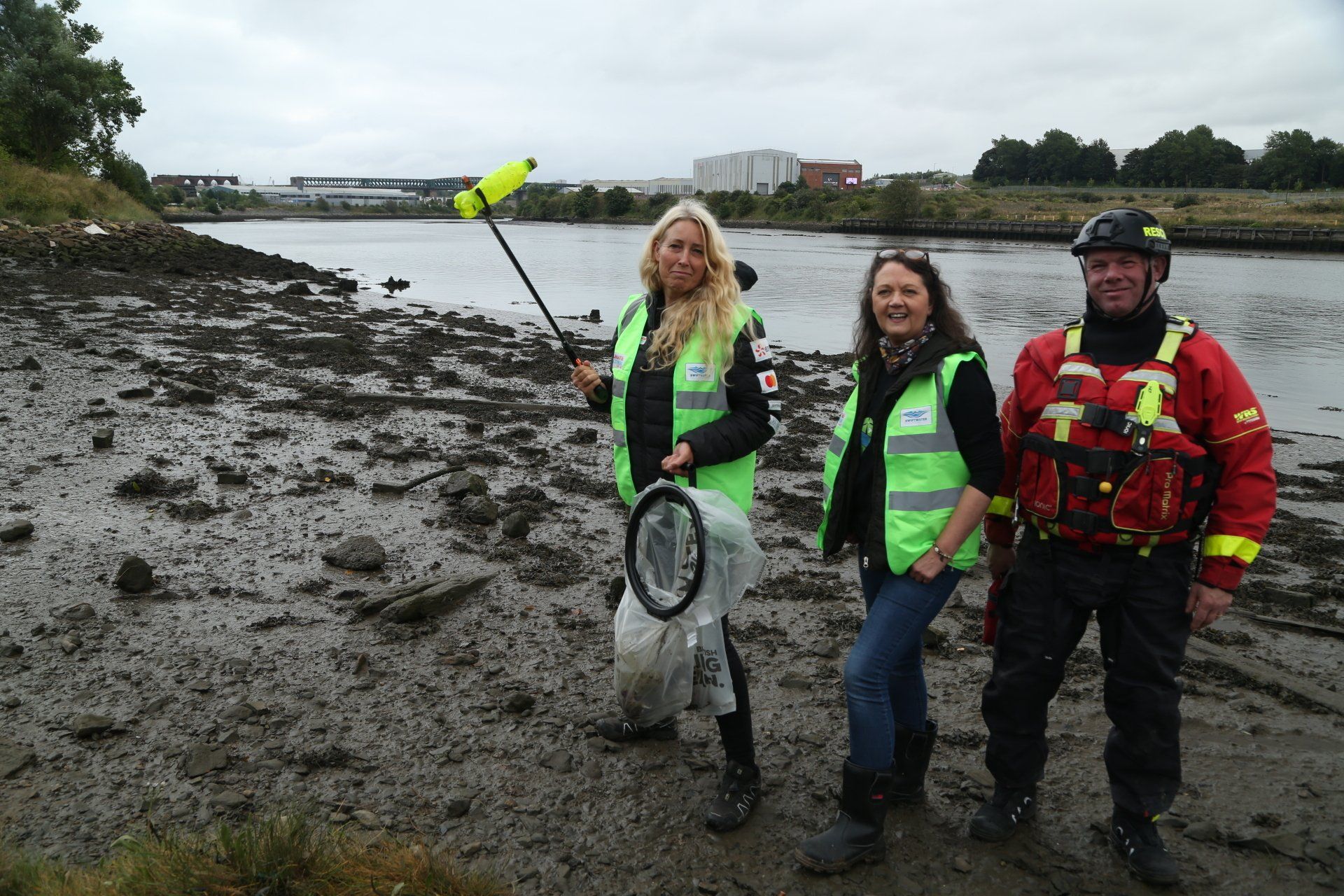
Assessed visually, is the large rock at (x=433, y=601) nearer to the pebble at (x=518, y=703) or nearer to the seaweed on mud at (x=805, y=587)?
the pebble at (x=518, y=703)

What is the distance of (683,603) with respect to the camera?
3002 millimetres

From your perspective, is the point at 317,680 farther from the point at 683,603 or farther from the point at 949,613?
the point at 949,613

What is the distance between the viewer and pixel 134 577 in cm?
495

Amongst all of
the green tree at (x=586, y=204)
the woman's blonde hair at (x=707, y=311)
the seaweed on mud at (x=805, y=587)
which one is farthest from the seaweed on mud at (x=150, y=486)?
the green tree at (x=586, y=204)

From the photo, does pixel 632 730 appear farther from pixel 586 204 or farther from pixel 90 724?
pixel 586 204

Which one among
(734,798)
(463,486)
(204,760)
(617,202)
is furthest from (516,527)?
(617,202)

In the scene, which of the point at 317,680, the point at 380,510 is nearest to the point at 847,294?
the point at 380,510

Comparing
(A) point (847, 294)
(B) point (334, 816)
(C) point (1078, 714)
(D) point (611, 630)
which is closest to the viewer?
(B) point (334, 816)

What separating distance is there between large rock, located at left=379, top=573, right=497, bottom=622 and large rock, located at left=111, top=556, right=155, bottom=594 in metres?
1.36

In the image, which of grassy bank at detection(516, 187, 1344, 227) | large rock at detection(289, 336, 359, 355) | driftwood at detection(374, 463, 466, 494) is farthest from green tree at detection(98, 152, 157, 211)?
grassy bank at detection(516, 187, 1344, 227)

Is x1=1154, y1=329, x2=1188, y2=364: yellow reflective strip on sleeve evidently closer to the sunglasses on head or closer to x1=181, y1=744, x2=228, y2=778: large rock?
the sunglasses on head

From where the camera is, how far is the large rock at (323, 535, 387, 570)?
552cm

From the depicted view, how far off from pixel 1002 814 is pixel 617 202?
142 meters

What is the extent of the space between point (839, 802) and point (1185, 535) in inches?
61.1
